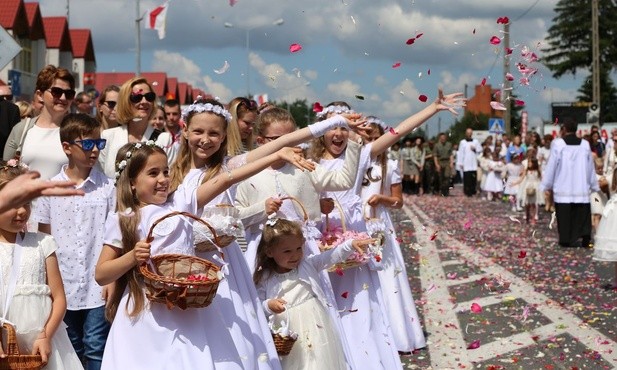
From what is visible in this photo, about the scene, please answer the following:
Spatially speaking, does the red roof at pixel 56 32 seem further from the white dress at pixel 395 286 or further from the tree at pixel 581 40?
the white dress at pixel 395 286

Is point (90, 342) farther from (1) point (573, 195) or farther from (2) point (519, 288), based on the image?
(1) point (573, 195)

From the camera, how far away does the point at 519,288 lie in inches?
502

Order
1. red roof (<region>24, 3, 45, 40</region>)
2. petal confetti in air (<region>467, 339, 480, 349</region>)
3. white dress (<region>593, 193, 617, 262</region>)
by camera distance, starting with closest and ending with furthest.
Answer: petal confetti in air (<region>467, 339, 480, 349</region>) → white dress (<region>593, 193, 617, 262</region>) → red roof (<region>24, 3, 45, 40</region>)

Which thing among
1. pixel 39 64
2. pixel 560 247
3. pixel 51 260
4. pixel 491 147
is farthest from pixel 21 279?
pixel 39 64

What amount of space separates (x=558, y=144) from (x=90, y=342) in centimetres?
1406

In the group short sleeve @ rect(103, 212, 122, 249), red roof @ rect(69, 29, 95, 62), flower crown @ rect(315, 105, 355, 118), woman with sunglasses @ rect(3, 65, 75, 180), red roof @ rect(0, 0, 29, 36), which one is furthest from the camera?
red roof @ rect(69, 29, 95, 62)

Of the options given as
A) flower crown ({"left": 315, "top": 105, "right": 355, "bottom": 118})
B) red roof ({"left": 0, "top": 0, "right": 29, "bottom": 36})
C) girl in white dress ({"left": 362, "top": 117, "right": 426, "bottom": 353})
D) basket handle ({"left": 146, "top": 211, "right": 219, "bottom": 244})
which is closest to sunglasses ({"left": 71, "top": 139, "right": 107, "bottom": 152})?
basket handle ({"left": 146, "top": 211, "right": 219, "bottom": 244})

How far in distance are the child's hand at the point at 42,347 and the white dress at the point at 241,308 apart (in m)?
0.84

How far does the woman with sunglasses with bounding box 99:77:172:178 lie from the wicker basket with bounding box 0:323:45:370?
239cm

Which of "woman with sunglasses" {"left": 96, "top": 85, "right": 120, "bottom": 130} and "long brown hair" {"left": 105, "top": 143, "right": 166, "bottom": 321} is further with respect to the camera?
"woman with sunglasses" {"left": 96, "top": 85, "right": 120, "bottom": 130}

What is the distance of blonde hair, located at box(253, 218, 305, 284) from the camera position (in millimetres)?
6301

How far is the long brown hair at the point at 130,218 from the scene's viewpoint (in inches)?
193

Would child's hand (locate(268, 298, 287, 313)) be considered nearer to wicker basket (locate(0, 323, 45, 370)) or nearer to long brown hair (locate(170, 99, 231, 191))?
long brown hair (locate(170, 99, 231, 191))

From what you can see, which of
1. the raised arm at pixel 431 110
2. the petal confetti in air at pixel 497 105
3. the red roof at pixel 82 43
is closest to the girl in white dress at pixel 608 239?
the petal confetti in air at pixel 497 105
